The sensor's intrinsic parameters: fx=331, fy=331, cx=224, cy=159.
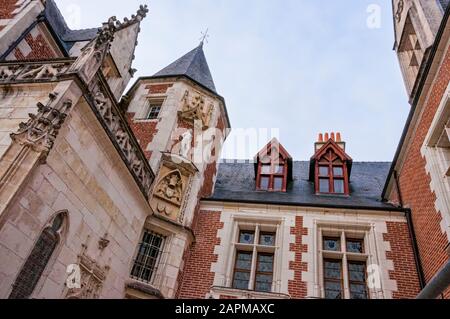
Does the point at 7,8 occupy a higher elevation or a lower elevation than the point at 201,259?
higher

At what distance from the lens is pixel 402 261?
7.22 meters

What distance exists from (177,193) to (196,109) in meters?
2.72

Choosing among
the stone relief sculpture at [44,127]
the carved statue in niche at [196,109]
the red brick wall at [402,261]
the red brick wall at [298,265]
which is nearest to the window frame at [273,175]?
the red brick wall at [298,265]

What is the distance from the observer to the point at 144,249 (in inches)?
→ 291

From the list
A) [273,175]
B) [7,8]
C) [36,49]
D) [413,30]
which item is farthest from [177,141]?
[413,30]

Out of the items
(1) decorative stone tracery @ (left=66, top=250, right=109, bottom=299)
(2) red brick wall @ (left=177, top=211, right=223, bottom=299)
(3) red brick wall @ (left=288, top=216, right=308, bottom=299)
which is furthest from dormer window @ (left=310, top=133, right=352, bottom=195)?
(1) decorative stone tracery @ (left=66, top=250, right=109, bottom=299)

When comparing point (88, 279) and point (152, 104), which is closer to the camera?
point (88, 279)

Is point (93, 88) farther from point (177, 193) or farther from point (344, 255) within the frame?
point (344, 255)

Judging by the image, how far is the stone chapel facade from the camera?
4.44 metres

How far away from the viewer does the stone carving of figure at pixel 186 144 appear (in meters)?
8.80

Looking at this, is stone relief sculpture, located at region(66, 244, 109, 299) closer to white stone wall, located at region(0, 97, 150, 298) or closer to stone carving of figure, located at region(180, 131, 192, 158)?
white stone wall, located at region(0, 97, 150, 298)

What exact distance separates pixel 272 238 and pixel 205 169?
8.73ft

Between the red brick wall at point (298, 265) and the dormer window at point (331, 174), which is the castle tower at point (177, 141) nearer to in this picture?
Result: the red brick wall at point (298, 265)
